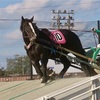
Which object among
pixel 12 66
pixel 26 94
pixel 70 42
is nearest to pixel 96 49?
pixel 70 42

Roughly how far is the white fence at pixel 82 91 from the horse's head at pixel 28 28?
90.5 inches

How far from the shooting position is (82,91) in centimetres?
866

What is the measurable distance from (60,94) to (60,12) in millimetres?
53046

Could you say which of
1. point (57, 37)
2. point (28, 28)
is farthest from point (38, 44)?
point (57, 37)

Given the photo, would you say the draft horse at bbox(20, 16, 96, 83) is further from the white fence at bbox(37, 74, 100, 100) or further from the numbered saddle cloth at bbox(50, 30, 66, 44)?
the white fence at bbox(37, 74, 100, 100)

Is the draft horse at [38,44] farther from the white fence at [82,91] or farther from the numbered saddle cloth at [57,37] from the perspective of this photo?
the white fence at [82,91]

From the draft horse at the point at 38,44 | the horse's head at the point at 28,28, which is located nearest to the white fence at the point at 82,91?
the draft horse at the point at 38,44

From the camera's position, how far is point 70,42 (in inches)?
444

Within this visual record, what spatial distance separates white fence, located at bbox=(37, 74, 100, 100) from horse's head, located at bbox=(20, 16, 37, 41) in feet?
7.54

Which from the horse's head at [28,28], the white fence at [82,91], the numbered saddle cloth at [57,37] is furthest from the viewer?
the numbered saddle cloth at [57,37]

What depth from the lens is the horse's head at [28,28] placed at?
33.8 feet

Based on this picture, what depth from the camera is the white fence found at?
829 centimetres

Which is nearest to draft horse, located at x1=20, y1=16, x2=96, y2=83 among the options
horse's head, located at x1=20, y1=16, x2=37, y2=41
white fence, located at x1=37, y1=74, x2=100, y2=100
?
horse's head, located at x1=20, y1=16, x2=37, y2=41

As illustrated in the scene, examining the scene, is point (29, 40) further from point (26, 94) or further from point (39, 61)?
point (26, 94)
